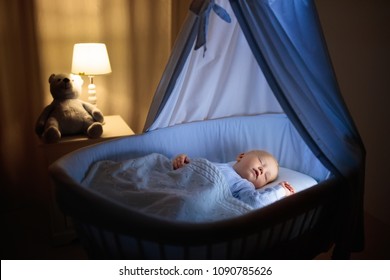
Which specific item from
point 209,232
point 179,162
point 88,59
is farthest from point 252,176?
point 88,59

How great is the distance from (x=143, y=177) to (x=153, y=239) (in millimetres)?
525

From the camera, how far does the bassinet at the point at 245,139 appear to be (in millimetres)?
1089

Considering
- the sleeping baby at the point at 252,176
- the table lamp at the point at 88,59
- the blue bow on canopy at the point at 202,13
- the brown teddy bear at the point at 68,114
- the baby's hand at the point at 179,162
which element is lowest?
the sleeping baby at the point at 252,176

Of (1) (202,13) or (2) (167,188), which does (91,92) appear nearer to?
(1) (202,13)

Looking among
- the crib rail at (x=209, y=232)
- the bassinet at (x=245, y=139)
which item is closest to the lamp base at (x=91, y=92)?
the bassinet at (x=245, y=139)

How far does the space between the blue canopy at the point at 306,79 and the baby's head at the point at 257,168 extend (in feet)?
1.33

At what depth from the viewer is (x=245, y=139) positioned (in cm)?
225

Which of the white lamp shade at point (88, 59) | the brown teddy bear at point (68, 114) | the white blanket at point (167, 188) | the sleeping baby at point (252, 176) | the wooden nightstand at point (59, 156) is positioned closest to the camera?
the white blanket at point (167, 188)

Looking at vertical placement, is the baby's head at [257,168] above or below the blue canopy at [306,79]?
Result: below

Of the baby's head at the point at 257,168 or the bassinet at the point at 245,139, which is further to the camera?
the baby's head at the point at 257,168

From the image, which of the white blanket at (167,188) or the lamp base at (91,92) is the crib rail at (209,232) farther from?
the lamp base at (91,92)

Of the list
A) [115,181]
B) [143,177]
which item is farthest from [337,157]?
[115,181]

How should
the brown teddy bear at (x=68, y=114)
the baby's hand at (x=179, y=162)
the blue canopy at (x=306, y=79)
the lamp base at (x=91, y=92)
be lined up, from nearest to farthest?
the blue canopy at (x=306, y=79), the baby's hand at (x=179, y=162), the brown teddy bear at (x=68, y=114), the lamp base at (x=91, y=92)
